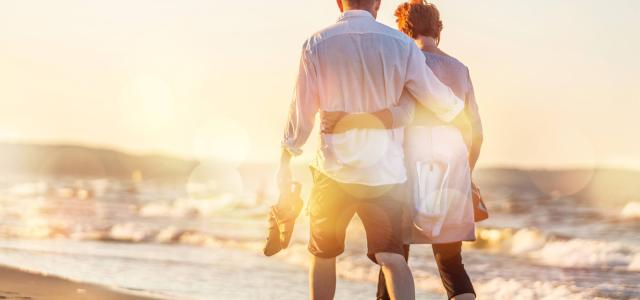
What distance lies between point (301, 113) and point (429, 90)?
0.56 meters

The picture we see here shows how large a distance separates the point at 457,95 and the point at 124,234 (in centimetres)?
A: 995

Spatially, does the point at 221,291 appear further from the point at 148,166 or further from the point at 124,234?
the point at 148,166

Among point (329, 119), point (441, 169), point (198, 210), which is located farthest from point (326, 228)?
point (198, 210)

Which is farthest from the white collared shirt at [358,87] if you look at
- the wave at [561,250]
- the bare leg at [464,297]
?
the wave at [561,250]

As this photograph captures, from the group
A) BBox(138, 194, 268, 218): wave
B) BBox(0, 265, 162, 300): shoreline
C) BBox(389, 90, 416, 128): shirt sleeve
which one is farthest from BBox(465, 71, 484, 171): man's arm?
BBox(138, 194, 268, 218): wave

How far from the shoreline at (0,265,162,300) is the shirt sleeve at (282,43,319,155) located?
129 inches

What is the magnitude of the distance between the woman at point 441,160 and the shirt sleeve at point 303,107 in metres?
0.41

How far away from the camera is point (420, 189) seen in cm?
451

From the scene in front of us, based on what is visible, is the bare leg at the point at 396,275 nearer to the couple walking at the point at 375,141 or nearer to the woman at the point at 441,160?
the couple walking at the point at 375,141

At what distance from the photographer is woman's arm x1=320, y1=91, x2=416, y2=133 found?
4176mm

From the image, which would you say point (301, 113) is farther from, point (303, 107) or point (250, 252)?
point (250, 252)

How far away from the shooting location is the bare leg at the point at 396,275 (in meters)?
4.27

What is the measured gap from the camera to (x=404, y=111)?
13.9 feet

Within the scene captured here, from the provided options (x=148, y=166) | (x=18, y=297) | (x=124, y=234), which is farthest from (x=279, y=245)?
(x=148, y=166)
